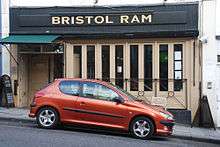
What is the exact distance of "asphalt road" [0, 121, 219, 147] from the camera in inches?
455

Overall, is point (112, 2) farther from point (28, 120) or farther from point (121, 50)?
point (28, 120)

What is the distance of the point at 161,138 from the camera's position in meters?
14.6

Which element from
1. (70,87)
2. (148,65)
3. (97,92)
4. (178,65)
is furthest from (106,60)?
(97,92)

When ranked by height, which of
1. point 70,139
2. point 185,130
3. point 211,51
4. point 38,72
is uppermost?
point 211,51

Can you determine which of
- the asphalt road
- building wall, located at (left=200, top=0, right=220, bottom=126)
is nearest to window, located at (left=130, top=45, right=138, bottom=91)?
building wall, located at (left=200, top=0, right=220, bottom=126)

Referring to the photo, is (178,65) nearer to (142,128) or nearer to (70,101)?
(142,128)

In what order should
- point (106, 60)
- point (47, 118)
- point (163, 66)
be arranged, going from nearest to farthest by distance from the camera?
point (47, 118), point (163, 66), point (106, 60)

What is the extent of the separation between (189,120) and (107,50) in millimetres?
3927

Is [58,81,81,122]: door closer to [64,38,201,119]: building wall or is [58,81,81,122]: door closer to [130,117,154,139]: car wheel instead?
[130,117,154,139]: car wheel

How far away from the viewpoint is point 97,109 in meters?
14.1

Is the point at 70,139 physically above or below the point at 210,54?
below

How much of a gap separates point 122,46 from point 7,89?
15.0 feet

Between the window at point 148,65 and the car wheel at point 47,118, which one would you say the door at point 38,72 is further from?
the car wheel at point 47,118

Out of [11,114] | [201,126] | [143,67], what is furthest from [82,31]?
[201,126]
